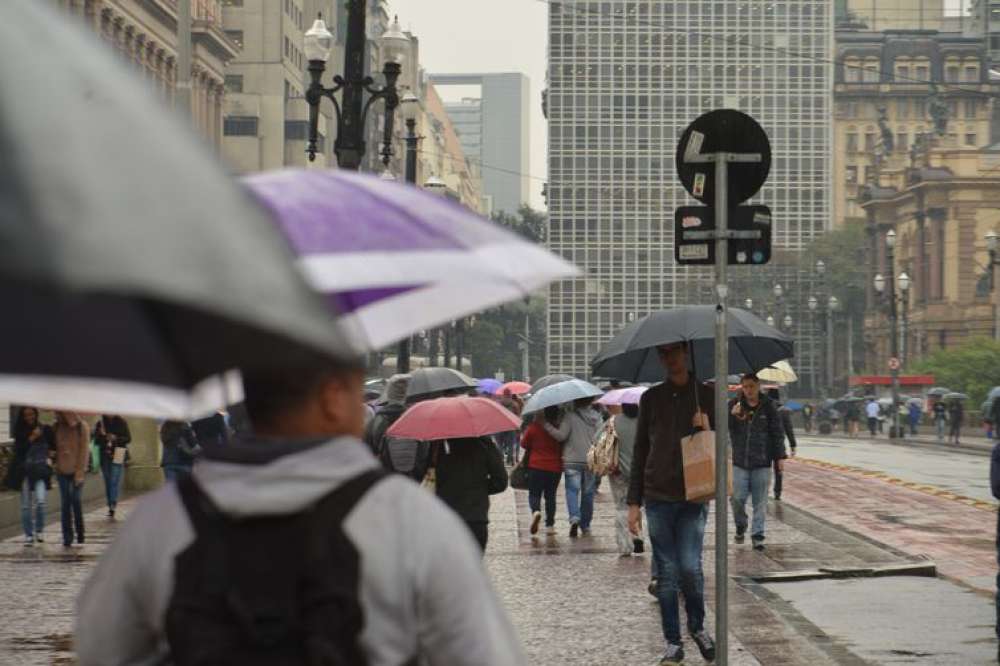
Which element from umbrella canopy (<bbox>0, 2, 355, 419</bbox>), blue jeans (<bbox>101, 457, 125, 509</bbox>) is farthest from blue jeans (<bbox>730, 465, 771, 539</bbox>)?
umbrella canopy (<bbox>0, 2, 355, 419</bbox>)

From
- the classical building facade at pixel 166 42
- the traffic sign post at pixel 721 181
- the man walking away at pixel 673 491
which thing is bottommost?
the man walking away at pixel 673 491

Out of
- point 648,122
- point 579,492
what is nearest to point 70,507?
point 579,492

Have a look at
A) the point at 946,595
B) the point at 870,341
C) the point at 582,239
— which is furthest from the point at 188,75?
the point at 582,239

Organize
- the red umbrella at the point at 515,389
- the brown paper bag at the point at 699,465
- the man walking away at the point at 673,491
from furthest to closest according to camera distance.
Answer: the red umbrella at the point at 515,389 → the man walking away at the point at 673,491 → the brown paper bag at the point at 699,465

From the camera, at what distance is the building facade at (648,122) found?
172 m

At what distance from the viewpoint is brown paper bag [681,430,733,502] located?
33.9 feet

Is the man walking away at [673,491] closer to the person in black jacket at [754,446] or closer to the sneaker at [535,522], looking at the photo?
the person in black jacket at [754,446]

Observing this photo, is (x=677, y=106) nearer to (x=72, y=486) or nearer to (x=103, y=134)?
(x=72, y=486)

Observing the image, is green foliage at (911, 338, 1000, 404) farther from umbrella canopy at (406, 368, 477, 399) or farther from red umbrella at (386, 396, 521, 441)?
red umbrella at (386, 396, 521, 441)

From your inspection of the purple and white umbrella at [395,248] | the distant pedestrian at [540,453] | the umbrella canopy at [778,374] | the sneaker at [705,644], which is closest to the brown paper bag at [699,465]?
the sneaker at [705,644]

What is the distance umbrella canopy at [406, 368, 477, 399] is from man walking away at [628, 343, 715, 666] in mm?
2802

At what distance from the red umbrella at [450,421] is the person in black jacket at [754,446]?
8112 millimetres

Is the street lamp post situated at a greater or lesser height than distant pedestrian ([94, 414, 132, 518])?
greater

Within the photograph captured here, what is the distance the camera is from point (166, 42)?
81875mm
